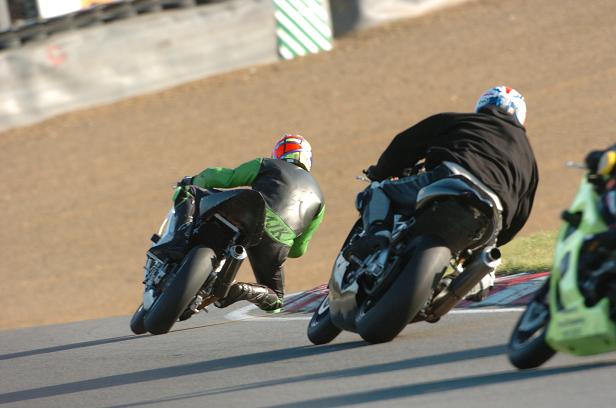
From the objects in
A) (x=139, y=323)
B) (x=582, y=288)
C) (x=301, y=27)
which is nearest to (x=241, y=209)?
(x=139, y=323)

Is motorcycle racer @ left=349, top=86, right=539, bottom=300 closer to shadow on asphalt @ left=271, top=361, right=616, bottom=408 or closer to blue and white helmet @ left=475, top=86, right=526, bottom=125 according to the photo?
blue and white helmet @ left=475, top=86, right=526, bottom=125

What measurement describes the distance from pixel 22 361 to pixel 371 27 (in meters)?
15.9

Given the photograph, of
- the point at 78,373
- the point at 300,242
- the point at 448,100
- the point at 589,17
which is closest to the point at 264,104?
the point at 448,100

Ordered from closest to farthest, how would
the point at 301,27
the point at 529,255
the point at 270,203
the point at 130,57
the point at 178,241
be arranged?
the point at 178,241 → the point at 270,203 → the point at 529,255 → the point at 130,57 → the point at 301,27

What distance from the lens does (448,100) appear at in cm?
1959

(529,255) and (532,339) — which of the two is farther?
(529,255)

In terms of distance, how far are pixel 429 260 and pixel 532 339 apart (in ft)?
2.94

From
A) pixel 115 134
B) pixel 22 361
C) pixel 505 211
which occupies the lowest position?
pixel 115 134

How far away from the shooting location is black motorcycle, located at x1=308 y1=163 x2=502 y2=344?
6.84m

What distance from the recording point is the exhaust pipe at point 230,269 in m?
8.88

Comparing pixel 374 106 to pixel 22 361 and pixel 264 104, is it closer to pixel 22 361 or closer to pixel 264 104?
pixel 264 104

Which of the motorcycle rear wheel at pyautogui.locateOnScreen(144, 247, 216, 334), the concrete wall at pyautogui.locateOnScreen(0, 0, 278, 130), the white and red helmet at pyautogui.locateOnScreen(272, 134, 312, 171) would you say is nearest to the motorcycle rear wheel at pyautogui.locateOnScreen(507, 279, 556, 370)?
the motorcycle rear wheel at pyautogui.locateOnScreen(144, 247, 216, 334)

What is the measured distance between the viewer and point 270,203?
358 inches

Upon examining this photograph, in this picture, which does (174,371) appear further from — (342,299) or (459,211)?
(459,211)
